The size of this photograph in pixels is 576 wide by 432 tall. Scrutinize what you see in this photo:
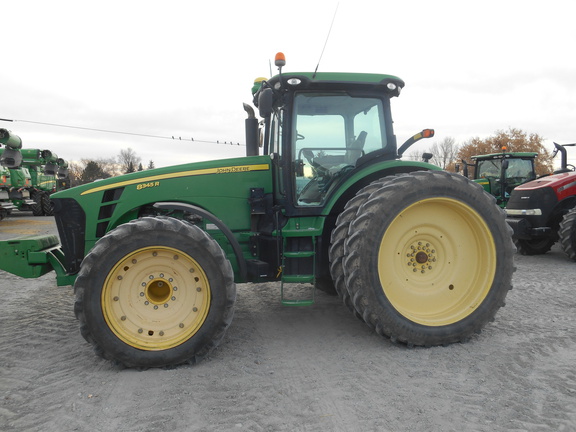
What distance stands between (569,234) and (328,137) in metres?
5.61

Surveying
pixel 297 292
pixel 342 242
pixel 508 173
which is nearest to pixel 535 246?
pixel 508 173

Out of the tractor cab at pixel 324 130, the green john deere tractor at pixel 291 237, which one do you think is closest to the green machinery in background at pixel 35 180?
the green john deere tractor at pixel 291 237

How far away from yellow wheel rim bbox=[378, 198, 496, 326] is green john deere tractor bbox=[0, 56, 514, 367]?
0.01m

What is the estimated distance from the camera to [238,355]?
3426mm

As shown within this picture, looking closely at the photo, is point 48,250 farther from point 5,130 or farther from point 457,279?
point 5,130

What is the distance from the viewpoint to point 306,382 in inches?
117

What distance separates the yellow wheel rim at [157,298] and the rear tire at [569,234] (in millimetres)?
6692

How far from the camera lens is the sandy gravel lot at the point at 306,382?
2500mm

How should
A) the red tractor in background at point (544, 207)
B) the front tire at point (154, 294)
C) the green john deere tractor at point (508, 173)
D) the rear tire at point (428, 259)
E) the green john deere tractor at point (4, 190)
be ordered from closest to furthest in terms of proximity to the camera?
1. the front tire at point (154, 294)
2. the rear tire at point (428, 259)
3. the red tractor in background at point (544, 207)
4. the green john deere tractor at point (508, 173)
5. the green john deere tractor at point (4, 190)

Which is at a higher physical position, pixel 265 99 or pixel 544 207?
pixel 265 99

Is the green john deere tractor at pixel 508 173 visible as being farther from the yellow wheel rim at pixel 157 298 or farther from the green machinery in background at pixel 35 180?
the green machinery in background at pixel 35 180

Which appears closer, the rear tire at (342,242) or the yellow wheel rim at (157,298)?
the yellow wheel rim at (157,298)

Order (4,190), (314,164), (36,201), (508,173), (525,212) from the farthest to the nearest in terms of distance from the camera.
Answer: (36,201) → (4,190) → (508,173) → (525,212) → (314,164)

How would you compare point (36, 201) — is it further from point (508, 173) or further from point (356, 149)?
point (356, 149)
